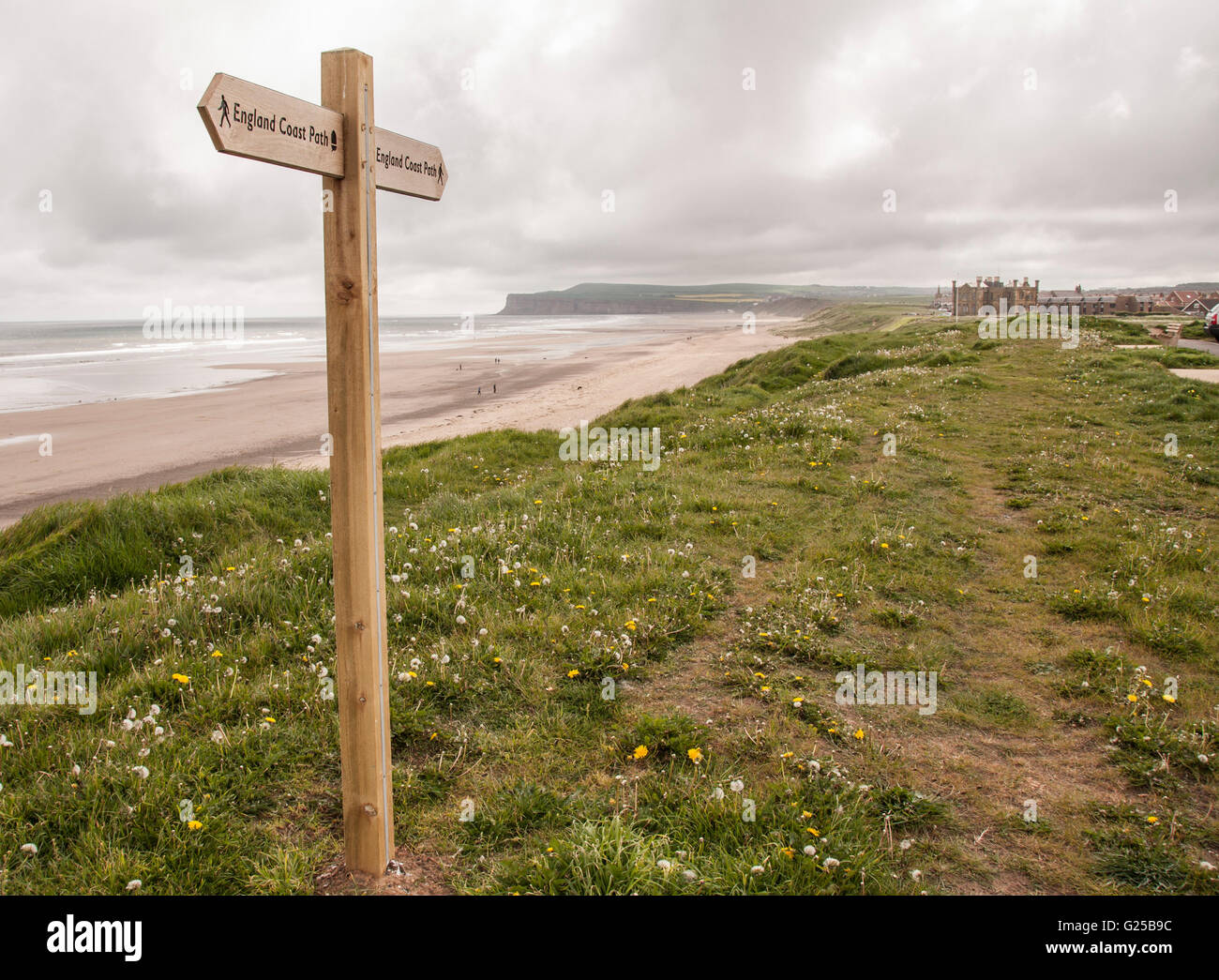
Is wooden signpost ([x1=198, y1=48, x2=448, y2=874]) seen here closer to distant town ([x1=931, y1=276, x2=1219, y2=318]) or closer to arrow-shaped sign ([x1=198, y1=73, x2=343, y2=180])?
arrow-shaped sign ([x1=198, y1=73, x2=343, y2=180])

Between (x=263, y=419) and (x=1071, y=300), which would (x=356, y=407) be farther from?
(x=1071, y=300)

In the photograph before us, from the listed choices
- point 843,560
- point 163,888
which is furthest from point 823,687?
point 163,888

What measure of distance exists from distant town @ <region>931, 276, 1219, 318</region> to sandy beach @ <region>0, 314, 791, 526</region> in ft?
151

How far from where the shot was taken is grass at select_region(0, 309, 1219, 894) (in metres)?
3.75

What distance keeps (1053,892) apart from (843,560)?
14.2 ft

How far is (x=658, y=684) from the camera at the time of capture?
546 cm

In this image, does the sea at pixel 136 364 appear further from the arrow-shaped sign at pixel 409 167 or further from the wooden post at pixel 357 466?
the wooden post at pixel 357 466

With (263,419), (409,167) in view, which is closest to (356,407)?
(409,167)

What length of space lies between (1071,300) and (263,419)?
75341 millimetres

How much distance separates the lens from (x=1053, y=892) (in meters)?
3.63

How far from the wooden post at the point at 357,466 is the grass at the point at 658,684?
457mm

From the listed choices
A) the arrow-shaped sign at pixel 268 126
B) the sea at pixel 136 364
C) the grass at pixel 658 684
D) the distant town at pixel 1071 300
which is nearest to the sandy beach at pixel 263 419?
the sea at pixel 136 364

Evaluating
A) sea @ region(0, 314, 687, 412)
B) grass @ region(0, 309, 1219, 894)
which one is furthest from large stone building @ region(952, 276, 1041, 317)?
grass @ region(0, 309, 1219, 894)
